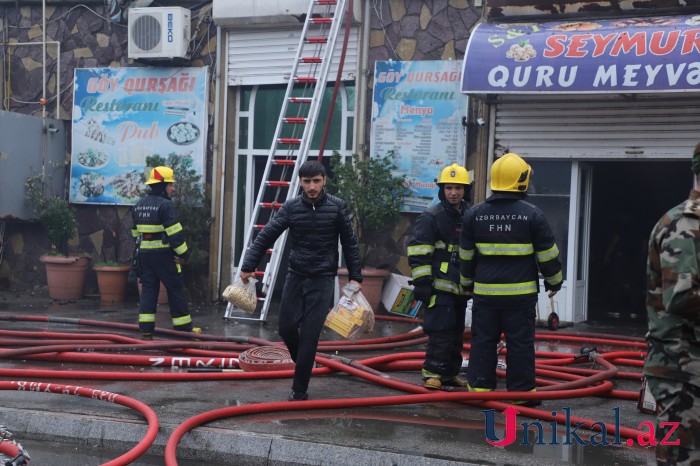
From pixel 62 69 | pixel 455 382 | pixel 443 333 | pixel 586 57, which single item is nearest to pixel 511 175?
pixel 443 333

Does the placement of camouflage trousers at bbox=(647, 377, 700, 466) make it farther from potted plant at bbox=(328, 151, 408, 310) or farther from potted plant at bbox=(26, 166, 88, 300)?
potted plant at bbox=(26, 166, 88, 300)

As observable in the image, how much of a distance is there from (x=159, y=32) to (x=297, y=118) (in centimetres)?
273

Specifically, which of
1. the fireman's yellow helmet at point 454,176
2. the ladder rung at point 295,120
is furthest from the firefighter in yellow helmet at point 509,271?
the ladder rung at point 295,120

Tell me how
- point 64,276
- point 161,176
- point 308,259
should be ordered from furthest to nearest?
point 64,276 < point 161,176 < point 308,259

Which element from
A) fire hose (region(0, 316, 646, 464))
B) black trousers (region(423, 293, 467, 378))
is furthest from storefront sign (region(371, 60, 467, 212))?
black trousers (region(423, 293, 467, 378))

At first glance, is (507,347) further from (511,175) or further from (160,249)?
(160,249)

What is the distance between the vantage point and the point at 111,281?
14.0 metres

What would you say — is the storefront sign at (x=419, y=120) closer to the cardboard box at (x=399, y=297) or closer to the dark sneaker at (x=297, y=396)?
the cardboard box at (x=399, y=297)

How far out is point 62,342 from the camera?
29.0 ft

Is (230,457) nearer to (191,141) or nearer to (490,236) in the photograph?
(490,236)

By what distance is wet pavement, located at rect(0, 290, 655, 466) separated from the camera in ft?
18.7

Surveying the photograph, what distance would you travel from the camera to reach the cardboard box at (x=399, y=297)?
1234 centimetres

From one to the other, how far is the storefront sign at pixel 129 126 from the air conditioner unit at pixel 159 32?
1.30 ft

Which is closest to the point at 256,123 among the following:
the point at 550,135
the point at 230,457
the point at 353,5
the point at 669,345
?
the point at 353,5
